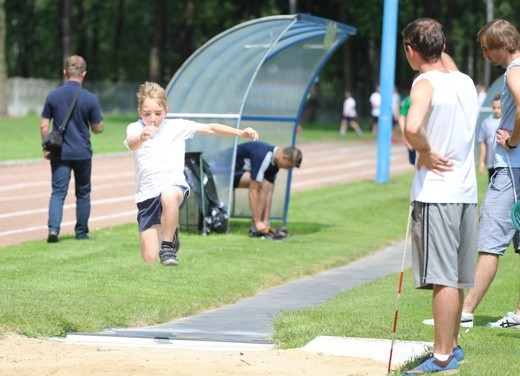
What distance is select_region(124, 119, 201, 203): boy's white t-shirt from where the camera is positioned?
10.2 m

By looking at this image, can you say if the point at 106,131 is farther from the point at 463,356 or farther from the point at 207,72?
the point at 463,356

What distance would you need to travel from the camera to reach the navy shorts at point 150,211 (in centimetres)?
1025

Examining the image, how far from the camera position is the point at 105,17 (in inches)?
3391

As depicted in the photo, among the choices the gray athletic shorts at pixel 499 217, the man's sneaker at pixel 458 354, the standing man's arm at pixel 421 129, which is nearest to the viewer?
the standing man's arm at pixel 421 129

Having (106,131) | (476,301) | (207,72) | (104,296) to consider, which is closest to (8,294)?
(104,296)

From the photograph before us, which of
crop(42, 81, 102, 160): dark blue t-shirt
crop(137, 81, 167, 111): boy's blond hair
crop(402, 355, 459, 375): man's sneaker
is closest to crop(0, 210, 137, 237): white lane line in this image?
crop(42, 81, 102, 160): dark blue t-shirt

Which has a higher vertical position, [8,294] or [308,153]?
[8,294]

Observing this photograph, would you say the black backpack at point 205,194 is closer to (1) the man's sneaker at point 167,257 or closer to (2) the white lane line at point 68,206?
(2) the white lane line at point 68,206

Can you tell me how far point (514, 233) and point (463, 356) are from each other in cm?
181

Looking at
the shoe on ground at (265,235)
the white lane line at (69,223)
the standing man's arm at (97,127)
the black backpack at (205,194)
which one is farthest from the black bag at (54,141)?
the shoe on ground at (265,235)

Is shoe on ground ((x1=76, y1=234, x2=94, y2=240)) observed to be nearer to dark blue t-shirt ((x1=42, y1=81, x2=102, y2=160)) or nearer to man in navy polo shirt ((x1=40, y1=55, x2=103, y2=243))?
man in navy polo shirt ((x1=40, y1=55, x2=103, y2=243))

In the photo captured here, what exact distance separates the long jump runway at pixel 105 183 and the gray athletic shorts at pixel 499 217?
7689 mm


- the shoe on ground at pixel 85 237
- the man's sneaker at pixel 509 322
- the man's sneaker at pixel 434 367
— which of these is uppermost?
the man's sneaker at pixel 434 367

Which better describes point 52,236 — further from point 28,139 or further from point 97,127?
point 28,139
